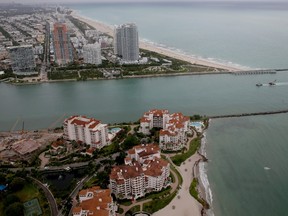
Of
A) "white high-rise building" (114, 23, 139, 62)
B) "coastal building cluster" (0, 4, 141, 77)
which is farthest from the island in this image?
"white high-rise building" (114, 23, 139, 62)

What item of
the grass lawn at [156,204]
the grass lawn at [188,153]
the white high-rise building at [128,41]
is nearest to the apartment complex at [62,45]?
the white high-rise building at [128,41]

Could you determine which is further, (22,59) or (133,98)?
(22,59)

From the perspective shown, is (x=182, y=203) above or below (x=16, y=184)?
below

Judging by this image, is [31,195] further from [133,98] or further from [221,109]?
[221,109]

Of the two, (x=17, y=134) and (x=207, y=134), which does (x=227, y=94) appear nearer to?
(x=207, y=134)

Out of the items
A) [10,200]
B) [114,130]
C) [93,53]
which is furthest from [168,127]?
[93,53]

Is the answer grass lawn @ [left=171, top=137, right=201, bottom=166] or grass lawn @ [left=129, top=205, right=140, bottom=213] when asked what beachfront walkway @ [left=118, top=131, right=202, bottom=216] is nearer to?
grass lawn @ [left=129, top=205, right=140, bottom=213]

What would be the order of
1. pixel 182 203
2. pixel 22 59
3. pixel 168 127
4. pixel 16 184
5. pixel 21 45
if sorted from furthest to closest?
pixel 21 45 < pixel 22 59 < pixel 168 127 < pixel 16 184 < pixel 182 203

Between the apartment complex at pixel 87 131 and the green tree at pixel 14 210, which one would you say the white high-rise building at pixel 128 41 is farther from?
the green tree at pixel 14 210
